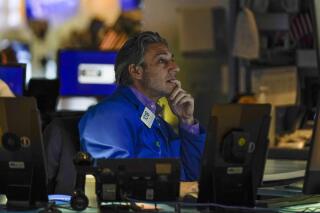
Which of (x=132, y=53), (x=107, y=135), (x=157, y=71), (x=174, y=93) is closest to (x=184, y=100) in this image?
(x=174, y=93)

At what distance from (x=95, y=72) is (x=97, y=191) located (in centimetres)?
386

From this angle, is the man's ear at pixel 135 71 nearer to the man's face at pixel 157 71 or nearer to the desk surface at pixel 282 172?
the man's face at pixel 157 71

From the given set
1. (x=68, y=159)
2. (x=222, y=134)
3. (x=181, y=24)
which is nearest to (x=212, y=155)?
(x=222, y=134)

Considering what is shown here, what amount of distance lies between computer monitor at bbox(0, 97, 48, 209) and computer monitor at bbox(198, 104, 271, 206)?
0.67 m

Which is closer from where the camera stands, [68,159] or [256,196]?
[256,196]

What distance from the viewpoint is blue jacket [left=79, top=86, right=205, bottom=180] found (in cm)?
392

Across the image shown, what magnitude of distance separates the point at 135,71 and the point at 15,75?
200 centimetres

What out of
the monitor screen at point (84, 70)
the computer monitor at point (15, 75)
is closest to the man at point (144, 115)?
the computer monitor at point (15, 75)

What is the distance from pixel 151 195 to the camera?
3.34 metres

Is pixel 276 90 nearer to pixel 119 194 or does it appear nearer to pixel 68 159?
pixel 68 159

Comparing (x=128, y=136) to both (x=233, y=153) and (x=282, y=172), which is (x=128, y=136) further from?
(x=282, y=172)

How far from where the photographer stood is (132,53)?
421 centimetres

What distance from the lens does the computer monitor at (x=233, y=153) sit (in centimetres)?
341

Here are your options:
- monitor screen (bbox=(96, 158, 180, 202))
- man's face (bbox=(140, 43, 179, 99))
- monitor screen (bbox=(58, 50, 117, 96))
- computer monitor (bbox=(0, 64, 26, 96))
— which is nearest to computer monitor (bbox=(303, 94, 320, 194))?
monitor screen (bbox=(96, 158, 180, 202))
